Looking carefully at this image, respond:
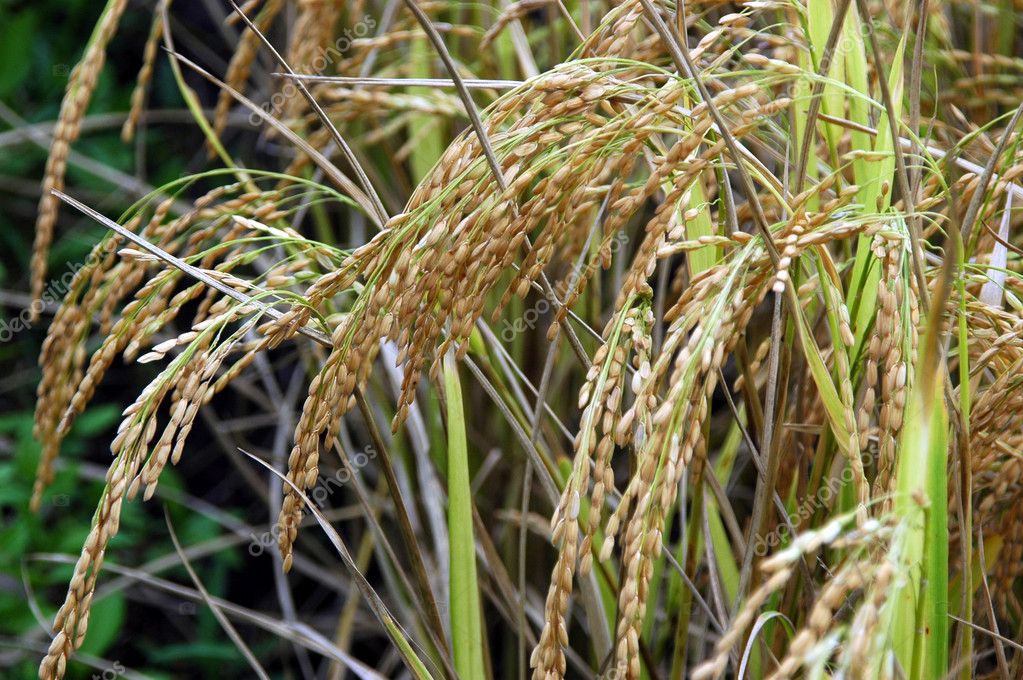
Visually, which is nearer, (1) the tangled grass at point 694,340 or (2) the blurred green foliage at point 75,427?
(1) the tangled grass at point 694,340

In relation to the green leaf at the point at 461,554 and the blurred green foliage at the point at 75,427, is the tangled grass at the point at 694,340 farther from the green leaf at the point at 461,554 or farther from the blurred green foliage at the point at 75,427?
the blurred green foliage at the point at 75,427

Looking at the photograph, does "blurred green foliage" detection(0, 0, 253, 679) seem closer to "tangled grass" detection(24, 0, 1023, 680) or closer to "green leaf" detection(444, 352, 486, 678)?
"tangled grass" detection(24, 0, 1023, 680)

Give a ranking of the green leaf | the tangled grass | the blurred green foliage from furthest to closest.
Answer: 1. the blurred green foliage
2. the green leaf
3. the tangled grass

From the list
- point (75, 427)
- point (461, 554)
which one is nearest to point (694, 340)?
point (461, 554)

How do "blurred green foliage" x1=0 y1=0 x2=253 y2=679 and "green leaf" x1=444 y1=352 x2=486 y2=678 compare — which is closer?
"green leaf" x1=444 y1=352 x2=486 y2=678

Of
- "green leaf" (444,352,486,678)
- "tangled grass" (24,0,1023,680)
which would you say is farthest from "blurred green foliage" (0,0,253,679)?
"green leaf" (444,352,486,678)

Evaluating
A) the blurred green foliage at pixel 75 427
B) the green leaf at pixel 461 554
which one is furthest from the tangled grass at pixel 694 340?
the blurred green foliage at pixel 75 427

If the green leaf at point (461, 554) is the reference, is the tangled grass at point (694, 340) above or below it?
above

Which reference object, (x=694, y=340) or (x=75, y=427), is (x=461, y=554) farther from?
(x=75, y=427)

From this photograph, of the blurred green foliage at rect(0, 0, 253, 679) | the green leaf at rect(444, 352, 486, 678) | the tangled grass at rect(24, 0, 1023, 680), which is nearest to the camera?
the tangled grass at rect(24, 0, 1023, 680)

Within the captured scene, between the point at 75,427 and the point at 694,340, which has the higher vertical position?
the point at 694,340

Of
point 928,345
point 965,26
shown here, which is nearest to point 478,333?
point 928,345
